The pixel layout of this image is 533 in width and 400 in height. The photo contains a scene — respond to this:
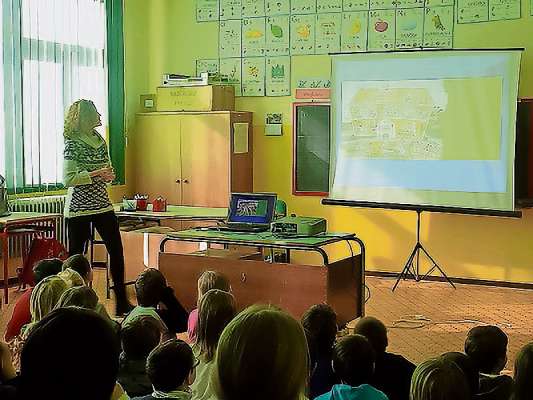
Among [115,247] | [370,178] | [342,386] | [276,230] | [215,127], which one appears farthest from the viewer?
[215,127]

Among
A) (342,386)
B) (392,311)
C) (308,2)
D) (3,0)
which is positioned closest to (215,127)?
(308,2)

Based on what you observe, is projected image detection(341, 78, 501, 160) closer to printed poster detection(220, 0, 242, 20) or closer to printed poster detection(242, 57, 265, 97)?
printed poster detection(242, 57, 265, 97)

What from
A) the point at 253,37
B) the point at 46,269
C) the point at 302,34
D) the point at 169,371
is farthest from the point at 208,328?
the point at 253,37

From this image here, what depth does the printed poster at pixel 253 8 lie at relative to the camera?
325 inches

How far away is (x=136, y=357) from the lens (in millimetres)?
2838

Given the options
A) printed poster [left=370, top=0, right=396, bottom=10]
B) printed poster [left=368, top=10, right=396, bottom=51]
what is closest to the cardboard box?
printed poster [left=368, top=10, right=396, bottom=51]

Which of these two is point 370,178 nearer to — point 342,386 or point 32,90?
point 32,90

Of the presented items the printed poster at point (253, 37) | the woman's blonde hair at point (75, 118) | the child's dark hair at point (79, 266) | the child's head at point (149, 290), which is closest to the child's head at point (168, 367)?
the child's head at point (149, 290)

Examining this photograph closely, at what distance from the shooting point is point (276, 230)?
525cm

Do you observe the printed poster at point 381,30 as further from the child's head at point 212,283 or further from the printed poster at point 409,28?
the child's head at point 212,283

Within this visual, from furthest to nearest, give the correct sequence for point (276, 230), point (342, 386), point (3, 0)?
point (3, 0)
point (276, 230)
point (342, 386)

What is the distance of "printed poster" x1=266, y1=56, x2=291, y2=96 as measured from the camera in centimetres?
817

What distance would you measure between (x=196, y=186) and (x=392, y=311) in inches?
109

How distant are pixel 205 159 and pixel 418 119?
2158 millimetres
